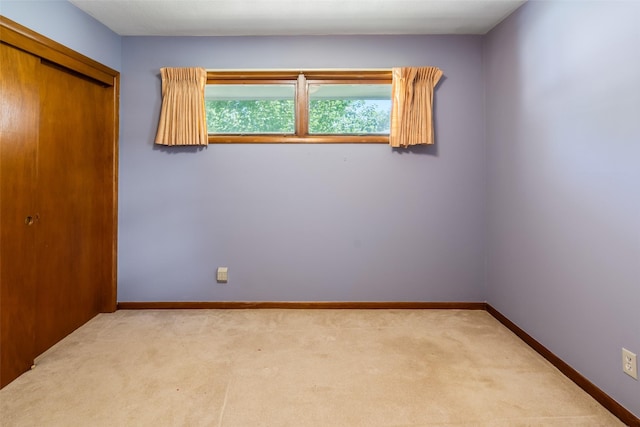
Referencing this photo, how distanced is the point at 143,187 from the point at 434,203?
2.61 meters

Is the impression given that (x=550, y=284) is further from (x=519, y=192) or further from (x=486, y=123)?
(x=486, y=123)

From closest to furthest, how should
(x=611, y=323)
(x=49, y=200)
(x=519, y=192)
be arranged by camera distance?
(x=611, y=323), (x=49, y=200), (x=519, y=192)

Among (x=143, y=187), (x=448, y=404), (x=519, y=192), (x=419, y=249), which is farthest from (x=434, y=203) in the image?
(x=143, y=187)

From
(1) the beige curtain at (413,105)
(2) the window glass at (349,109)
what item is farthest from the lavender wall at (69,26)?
(1) the beige curtain at (413,105)

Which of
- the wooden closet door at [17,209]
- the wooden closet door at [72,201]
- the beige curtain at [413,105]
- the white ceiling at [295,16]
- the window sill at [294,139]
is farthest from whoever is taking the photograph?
the window sill at [294,139]

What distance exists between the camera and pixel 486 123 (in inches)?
119

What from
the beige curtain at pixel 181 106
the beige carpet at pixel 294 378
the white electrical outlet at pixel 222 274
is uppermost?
the beige curtain at pixel 181 106

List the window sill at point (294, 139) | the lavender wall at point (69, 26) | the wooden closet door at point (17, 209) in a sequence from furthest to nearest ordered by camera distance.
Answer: the window sill at point (294, 139)
the lavender wall at point (69, 26)
the wooden closet door at point (17, 209)

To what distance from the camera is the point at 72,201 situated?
2.56 m

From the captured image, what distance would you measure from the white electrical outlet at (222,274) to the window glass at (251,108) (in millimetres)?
1232

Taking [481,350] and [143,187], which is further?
[143,187]

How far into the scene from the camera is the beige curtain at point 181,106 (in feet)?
9.57

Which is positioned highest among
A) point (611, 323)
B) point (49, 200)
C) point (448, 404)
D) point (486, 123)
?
point (486, 123)

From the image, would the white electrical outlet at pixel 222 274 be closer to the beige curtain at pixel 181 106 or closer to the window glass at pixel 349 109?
the beige curtain at pixel 181 106
